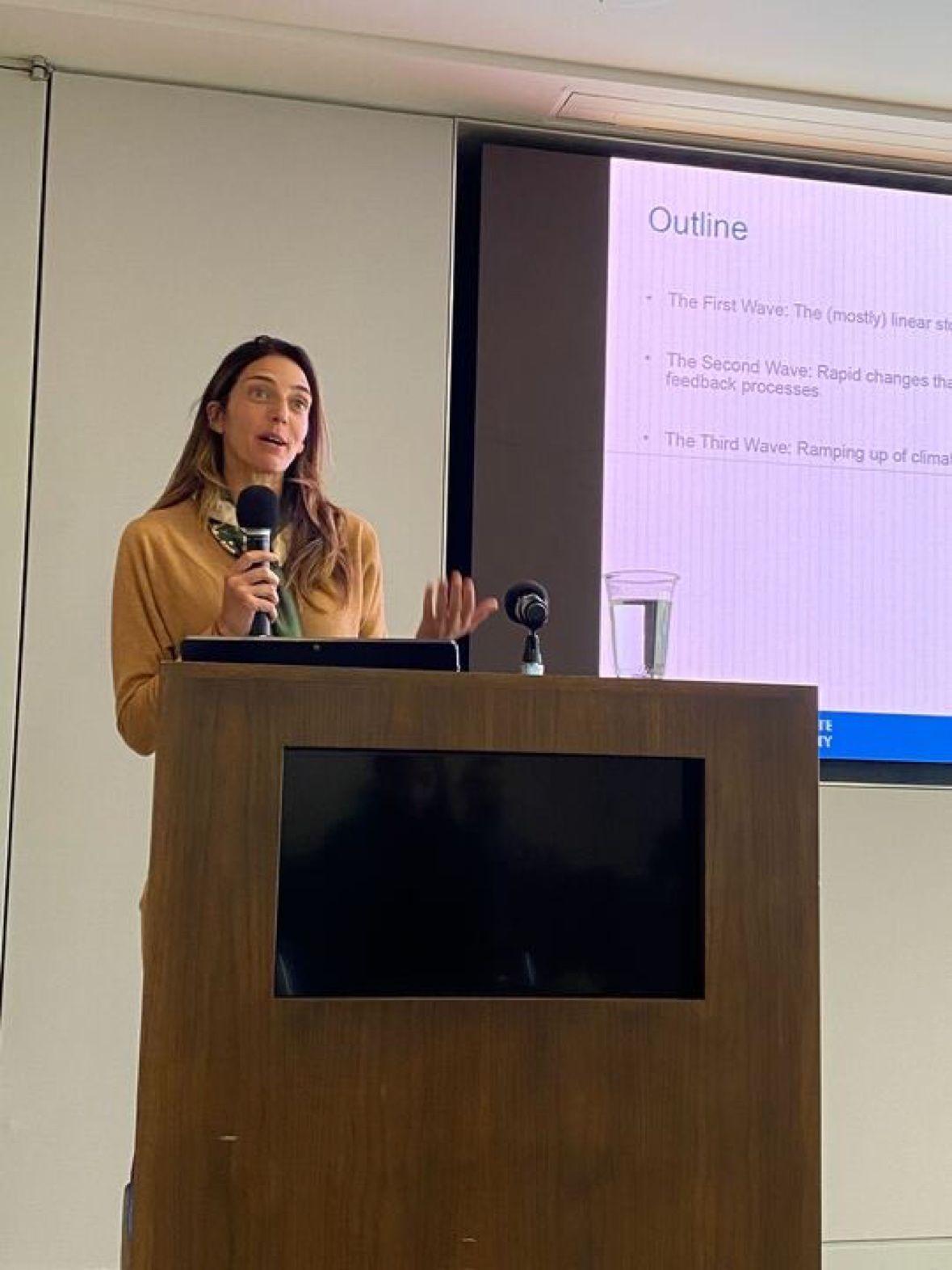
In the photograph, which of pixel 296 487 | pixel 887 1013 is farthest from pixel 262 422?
pixel 887 1013

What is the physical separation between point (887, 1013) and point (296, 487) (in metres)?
1.95

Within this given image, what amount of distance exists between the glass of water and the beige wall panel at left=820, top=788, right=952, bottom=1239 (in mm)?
1816

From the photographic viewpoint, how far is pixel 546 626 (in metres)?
3.15

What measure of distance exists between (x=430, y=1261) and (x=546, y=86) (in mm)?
2510

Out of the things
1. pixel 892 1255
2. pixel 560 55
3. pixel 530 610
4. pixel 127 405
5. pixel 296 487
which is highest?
pixel 560 55

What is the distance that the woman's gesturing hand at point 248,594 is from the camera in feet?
5.37

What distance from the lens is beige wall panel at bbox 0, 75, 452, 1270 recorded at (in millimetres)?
2922

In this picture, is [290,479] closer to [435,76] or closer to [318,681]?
[318,681]

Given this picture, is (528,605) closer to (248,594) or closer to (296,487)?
(248,594)

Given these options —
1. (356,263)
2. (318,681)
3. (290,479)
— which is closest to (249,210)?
(356,263)

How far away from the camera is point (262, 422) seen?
2.09 metres

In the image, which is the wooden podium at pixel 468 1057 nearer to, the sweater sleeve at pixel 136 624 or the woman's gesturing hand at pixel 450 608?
the woman's gesturing hand at pixel 450 608

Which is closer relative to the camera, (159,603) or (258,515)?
(258,515)

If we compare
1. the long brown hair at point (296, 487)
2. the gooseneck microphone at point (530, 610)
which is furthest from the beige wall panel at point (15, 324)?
the gooseneck microphone at point (530, 610)
